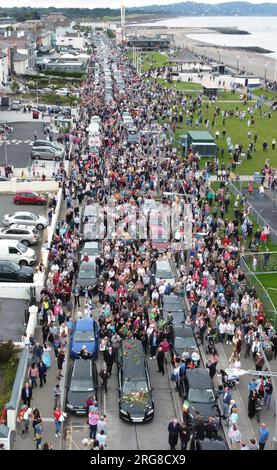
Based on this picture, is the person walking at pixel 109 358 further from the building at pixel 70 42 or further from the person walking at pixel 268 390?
the building at pixel 70 42

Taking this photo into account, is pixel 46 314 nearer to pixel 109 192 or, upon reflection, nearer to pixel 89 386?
pixel 89 386

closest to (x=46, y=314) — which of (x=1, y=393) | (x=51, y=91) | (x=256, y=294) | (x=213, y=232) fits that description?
(x=1, y=393)

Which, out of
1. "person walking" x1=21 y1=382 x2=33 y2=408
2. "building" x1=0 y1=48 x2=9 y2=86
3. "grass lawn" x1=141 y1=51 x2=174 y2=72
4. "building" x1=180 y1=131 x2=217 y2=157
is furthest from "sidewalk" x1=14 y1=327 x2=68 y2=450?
"grass lawn" x1=141 y1=51 x2=174 y2=72

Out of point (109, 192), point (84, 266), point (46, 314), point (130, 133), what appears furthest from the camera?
point (130, 133)

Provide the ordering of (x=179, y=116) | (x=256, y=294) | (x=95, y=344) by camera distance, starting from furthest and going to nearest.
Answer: (x=179, y=116) < (x=256, y=294) < (x=95, y=344)

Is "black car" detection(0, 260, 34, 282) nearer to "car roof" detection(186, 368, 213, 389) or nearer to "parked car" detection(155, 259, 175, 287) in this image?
"parked car" detection(155, 259, 175, 287)

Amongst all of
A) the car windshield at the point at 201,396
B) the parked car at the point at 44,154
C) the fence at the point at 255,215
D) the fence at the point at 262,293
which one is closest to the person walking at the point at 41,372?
the car windshield at the point at 201,396

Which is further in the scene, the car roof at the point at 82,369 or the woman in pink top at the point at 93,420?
the car roof at the point at 82,369

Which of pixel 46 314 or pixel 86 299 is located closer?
pixel 46 314
